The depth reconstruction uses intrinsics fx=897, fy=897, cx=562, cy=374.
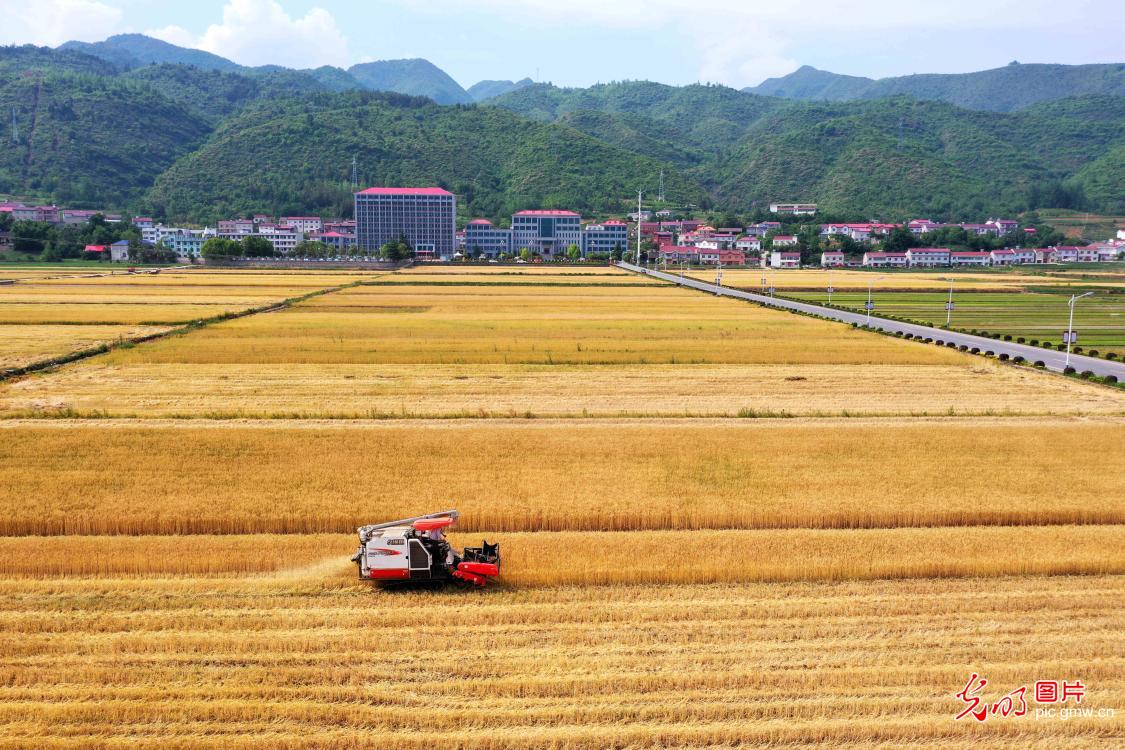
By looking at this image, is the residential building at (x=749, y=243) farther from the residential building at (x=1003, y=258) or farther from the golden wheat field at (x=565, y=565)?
the golden wheat field at (x=565, y=565)

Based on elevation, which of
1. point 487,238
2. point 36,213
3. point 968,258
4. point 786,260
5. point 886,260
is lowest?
point 786,260

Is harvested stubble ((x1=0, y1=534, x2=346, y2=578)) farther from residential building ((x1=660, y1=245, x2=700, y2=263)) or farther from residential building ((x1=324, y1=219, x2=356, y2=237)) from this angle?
residential building ((x1=324, y1=219, x2=356, y2=237))

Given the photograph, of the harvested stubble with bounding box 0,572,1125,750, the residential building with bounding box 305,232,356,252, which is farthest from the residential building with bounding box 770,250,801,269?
the harvested stubble with bounding box 0,572,1125,750

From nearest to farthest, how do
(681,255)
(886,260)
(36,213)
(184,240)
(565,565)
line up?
(565,565) → (886,260) → (681,255) → (184,240) → (36,213)

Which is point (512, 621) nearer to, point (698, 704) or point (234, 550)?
point (698, 704)

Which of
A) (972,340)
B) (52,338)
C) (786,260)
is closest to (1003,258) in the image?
(786,260)

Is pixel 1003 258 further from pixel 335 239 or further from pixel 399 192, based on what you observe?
pixel 335 239
